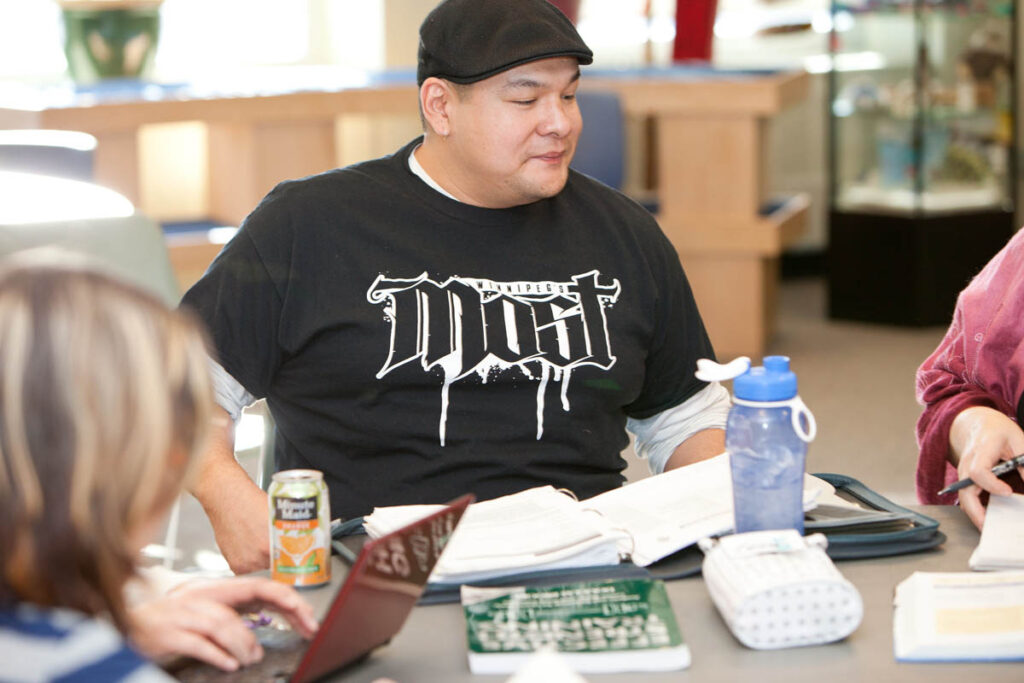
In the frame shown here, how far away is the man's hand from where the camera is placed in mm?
1530

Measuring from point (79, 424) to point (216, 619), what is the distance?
367 millimetres

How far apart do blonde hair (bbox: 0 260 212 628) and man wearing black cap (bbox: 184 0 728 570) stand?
29.5 inches

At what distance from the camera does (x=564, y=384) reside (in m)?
1.80

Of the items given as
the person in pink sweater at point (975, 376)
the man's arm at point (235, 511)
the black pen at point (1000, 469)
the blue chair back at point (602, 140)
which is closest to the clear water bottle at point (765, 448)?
the black pen at point (1000, 469)

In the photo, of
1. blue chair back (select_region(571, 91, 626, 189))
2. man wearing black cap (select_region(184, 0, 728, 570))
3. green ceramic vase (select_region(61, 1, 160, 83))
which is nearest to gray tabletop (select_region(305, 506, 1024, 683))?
man wearing black cap (select_region(184, 0, 728, 570))

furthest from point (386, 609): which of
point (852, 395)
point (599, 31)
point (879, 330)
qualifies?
point (599, 31)

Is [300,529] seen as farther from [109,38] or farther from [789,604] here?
[109,38]

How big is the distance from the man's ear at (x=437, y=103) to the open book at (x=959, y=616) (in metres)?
0.93

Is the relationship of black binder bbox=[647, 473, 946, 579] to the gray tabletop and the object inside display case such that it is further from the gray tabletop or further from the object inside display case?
the object inside display case

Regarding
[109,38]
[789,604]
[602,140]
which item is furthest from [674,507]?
[109,38]

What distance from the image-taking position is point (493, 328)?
5.84 feet

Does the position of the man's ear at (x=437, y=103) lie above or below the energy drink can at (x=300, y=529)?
above

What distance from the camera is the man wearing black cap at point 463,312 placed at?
1.76 m

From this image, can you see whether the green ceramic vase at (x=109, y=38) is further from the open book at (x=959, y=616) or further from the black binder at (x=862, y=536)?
the open book at (x=959, y=616)
